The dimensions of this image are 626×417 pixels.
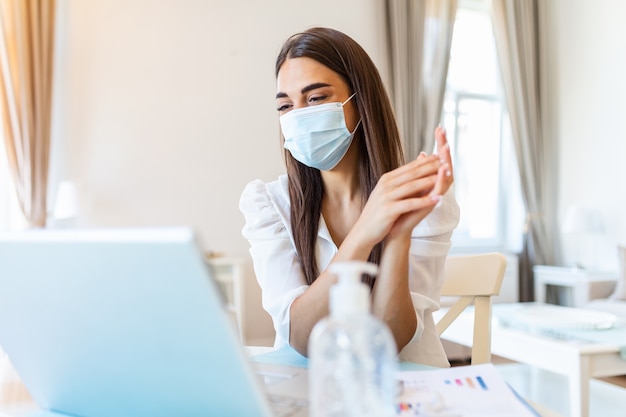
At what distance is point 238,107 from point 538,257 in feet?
9.42

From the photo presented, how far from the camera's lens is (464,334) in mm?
2607

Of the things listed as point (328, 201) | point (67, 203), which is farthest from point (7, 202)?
point (328, 201)

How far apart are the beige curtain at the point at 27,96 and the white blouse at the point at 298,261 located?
8.81 ft

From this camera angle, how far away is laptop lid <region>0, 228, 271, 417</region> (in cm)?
42

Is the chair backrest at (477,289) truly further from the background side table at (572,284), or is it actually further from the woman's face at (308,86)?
the background side table at (572,284)

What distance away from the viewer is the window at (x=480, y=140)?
5234 mm

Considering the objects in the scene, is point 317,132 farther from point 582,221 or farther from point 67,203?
point 582,221

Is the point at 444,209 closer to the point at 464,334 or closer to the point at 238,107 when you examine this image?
the point at 464,334

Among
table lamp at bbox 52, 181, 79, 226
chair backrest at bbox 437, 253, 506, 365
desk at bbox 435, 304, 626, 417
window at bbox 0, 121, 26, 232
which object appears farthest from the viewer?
window at bbox 0, 121, 26, 232

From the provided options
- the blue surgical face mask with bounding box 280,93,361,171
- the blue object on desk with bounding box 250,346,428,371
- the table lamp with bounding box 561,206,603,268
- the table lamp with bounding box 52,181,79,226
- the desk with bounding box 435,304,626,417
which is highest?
the blue surgical face mask with bounding box 280,93,361,171

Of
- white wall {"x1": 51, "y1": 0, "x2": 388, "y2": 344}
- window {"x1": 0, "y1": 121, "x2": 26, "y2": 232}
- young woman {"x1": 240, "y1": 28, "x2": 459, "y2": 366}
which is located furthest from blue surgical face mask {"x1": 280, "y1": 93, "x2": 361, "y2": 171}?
window {"x1": 0, "y1": 121, "x2": 26, "y2": 232}

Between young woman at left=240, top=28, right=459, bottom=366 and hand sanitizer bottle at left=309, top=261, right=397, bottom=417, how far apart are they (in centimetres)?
46

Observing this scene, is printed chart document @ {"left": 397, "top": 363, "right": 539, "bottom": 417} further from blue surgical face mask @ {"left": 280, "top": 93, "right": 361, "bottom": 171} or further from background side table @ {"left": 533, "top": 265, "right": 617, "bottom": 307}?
background side table @ {"left": 533, "top": 265, "right": 617, "bottom": 307}

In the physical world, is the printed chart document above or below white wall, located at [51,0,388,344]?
below
